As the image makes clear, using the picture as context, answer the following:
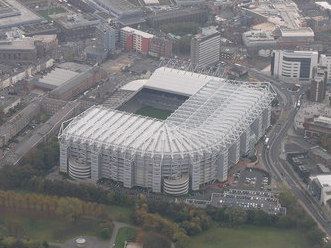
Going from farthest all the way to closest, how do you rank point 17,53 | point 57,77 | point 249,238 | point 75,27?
point 75,27 → point 17,53 → point 57,77 → point 249,238

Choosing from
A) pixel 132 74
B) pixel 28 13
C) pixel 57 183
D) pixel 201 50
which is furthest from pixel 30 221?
pixel 28 13

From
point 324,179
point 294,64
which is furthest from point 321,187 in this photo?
point 294,64

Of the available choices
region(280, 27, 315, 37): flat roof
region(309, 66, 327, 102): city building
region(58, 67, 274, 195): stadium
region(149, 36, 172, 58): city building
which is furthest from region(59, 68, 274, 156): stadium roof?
region(280, 27, 315, 37): flat roof

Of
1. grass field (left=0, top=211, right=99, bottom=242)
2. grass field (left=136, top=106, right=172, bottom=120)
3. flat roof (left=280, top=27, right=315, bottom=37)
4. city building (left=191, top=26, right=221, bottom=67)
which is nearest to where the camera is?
grass field (left=0, top=211, right=99, bottom=242)

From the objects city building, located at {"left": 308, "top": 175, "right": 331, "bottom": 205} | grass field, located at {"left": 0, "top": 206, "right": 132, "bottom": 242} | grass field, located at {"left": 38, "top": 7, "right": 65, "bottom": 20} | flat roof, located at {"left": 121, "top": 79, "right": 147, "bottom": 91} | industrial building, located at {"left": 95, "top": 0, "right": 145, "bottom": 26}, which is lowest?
grass field, located at {"left": 38, "top": 7, "right": 65, "bottom": 20}

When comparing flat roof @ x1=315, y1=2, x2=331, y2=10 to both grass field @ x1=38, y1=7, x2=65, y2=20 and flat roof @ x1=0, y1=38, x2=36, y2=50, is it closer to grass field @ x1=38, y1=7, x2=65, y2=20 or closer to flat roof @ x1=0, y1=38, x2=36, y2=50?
grass field @ x1=38, y1=7, x2=65, y2=20

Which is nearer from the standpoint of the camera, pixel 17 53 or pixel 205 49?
pixel 17 53

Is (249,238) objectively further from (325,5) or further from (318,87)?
(325,5)

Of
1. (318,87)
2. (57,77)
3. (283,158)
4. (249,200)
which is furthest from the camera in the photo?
(57,77)
